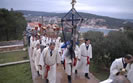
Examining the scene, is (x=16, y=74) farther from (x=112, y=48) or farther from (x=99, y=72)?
(x=112, y=48)

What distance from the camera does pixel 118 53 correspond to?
5.78 m

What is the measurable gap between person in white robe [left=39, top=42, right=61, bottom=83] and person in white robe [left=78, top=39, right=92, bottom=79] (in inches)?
55.6

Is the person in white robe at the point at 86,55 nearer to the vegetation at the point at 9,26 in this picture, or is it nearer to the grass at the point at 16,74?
the grass at the point at 16,74

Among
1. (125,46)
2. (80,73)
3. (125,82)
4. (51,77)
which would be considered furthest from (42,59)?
(125,46)

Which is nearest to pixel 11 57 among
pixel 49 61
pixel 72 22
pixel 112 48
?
pixel 49 61

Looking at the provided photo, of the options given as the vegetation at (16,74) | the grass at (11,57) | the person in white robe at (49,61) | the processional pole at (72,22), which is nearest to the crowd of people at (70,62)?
the person in white robe at (49,61)

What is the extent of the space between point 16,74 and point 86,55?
3561 millimetres

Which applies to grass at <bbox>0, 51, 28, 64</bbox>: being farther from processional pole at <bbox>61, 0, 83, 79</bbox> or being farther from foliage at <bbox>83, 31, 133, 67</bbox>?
processional pole at <bbox>61, 0, 83, 79</bbox>

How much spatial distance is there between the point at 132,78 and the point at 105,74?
3031 millimetres

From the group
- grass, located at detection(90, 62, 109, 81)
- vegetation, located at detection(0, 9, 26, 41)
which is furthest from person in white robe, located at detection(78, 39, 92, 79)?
vegetation, located at detection(0, 9, 26, 41)

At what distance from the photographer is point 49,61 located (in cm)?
433

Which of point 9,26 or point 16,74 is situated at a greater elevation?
point 9,26

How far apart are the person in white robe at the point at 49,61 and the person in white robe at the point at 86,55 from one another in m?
1.41

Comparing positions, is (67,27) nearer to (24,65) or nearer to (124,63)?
(124,63)
